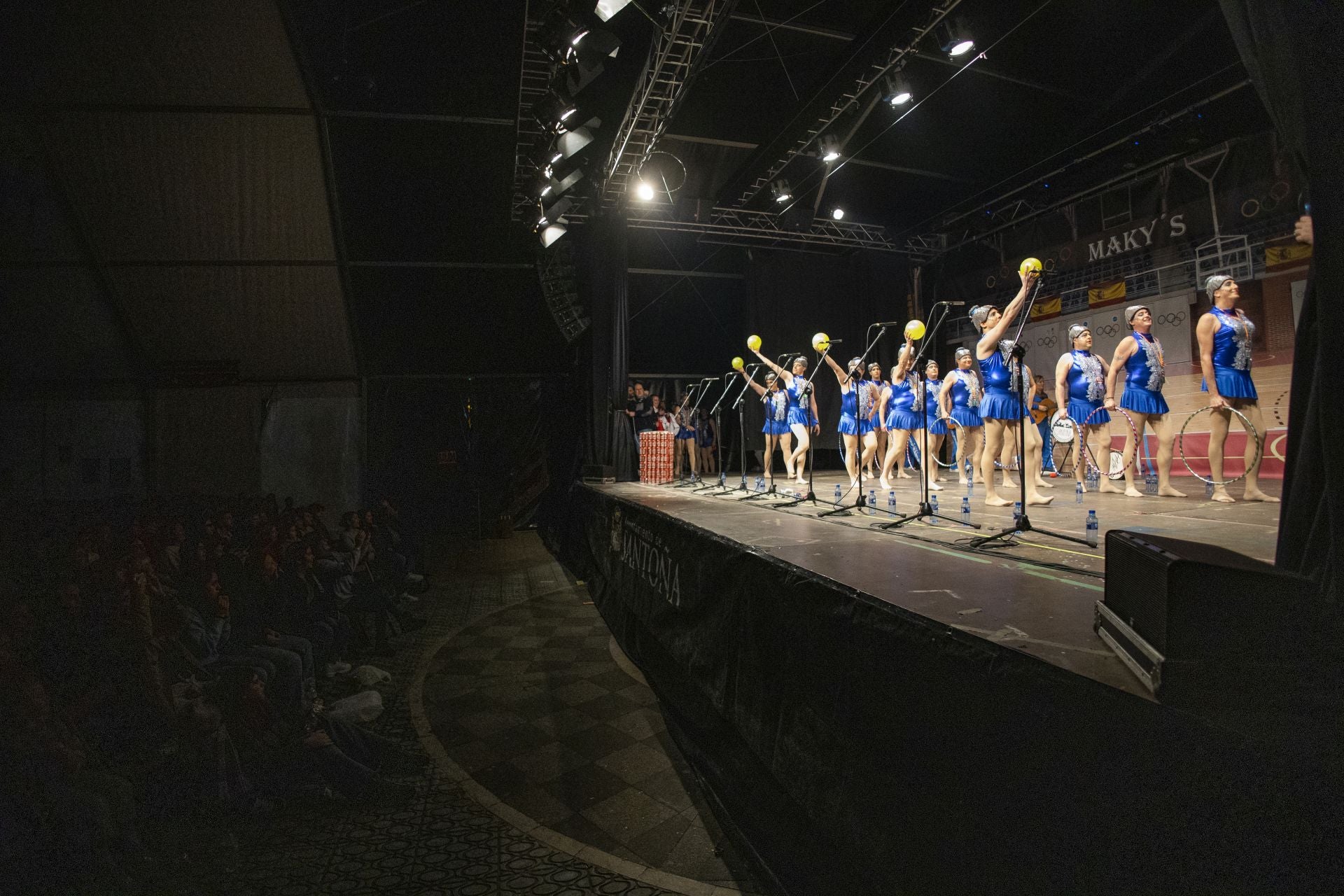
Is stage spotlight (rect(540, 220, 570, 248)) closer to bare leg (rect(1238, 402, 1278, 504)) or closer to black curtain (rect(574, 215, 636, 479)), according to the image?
black curtain (rect(574, 215, 636, 479))

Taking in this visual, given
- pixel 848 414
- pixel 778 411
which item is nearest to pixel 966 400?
pixel 848 414

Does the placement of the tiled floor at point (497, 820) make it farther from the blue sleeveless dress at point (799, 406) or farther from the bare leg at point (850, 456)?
the bare leg at point (850, 456)

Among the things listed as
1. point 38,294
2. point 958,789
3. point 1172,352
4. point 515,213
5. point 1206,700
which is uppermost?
point 515,213

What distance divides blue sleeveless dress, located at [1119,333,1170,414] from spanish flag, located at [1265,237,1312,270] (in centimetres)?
421

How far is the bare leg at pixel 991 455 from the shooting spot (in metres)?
5.25

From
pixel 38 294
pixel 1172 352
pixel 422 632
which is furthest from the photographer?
pixel 38 294

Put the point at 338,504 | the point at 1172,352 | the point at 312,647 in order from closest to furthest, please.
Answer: the point at 312,647 → the point at 1172,352 → the point at 338,504

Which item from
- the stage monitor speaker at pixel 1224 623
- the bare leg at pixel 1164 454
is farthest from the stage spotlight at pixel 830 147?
the stage monitor speaker at pixel 1224 623

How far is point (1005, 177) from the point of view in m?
11.1

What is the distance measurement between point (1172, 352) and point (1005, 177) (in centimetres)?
434

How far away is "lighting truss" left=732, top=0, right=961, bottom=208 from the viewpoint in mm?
6398

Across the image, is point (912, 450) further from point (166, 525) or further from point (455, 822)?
point (166, 525)

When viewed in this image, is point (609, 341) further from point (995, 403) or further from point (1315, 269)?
point (1315, 269)

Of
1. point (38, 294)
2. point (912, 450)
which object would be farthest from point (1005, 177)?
point (38, 294)
